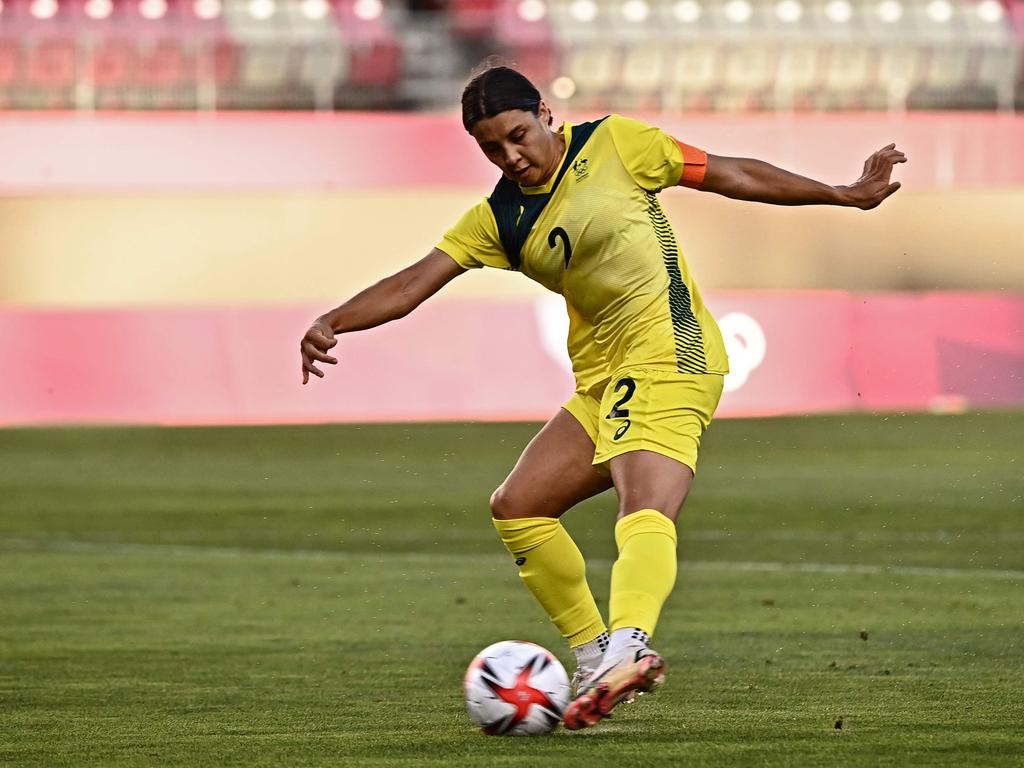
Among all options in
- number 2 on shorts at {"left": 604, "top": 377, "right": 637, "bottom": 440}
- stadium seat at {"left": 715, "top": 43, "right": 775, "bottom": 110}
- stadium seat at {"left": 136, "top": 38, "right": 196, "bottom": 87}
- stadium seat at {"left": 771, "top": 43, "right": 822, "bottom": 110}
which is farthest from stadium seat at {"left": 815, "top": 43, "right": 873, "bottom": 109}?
number 2 on shorts at {"left": 604, "top": 377, "right": 637, "bottom": 440}

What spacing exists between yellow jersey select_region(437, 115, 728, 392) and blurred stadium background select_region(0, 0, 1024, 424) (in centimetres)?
2006

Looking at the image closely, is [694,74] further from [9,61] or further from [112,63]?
[9,61]

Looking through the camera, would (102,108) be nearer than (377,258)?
Yes

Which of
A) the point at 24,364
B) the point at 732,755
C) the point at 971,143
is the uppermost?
the point at 732,755

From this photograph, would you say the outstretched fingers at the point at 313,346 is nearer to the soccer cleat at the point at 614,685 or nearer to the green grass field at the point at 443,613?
the green grass field at the point at 443,613

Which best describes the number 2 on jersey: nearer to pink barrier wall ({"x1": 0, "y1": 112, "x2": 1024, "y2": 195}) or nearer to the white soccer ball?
the white soccer ball

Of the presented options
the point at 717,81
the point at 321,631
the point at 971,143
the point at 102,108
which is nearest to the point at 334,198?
the point at 102,108

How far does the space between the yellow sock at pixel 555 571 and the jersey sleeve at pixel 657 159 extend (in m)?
1.06

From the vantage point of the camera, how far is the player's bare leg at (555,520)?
6.20 m

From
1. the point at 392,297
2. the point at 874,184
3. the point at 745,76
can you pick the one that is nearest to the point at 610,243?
A: the point at 392,297

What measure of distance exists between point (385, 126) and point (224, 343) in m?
4.43

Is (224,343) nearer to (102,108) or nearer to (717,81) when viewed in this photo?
(102,108)

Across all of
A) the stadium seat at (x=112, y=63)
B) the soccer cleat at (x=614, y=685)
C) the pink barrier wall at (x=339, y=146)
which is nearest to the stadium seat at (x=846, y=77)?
the pink barrier wall at (x=339, y=146)

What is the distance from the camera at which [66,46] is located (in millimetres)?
27938
